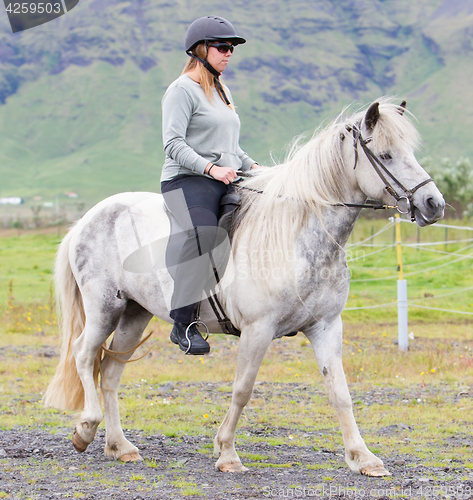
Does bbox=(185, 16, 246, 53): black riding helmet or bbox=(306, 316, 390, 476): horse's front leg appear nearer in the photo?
bbox=(306, 316, 390, 476): horse's front leg

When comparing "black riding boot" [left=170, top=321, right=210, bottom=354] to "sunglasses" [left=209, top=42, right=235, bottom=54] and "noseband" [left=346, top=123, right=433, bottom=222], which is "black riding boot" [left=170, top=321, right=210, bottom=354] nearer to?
"noseband" [left=346, top=123, right=433, bottom=222]

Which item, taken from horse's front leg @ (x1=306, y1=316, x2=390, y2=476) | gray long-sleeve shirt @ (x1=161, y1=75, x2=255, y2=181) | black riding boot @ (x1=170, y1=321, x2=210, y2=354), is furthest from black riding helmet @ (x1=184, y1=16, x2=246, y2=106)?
horse's front leg @ (x1=306, y1=316, x2=390, y2=476)

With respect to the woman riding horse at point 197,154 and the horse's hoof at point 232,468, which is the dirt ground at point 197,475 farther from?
the woman riding horse at point 197,154

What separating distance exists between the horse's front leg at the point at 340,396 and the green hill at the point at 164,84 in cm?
11575

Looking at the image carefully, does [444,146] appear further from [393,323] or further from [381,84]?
[393,323]

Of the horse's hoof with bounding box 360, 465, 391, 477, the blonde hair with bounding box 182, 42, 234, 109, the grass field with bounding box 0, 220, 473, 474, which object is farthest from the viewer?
the grass field with bounding box 0, 220, 473, 474

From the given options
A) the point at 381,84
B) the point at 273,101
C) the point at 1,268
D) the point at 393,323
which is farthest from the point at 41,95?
the point at 393,323

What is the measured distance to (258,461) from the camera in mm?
4547

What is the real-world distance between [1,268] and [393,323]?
46.0ft

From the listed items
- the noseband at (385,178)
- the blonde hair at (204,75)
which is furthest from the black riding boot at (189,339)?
the blonde hair at (204,75)

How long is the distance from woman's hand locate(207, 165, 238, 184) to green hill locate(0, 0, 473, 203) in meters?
116

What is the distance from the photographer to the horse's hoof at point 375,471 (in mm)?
3939

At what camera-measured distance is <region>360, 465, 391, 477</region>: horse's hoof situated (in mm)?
3939

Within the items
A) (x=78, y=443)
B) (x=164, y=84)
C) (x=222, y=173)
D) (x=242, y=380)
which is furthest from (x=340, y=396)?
(x=164, y=84)
